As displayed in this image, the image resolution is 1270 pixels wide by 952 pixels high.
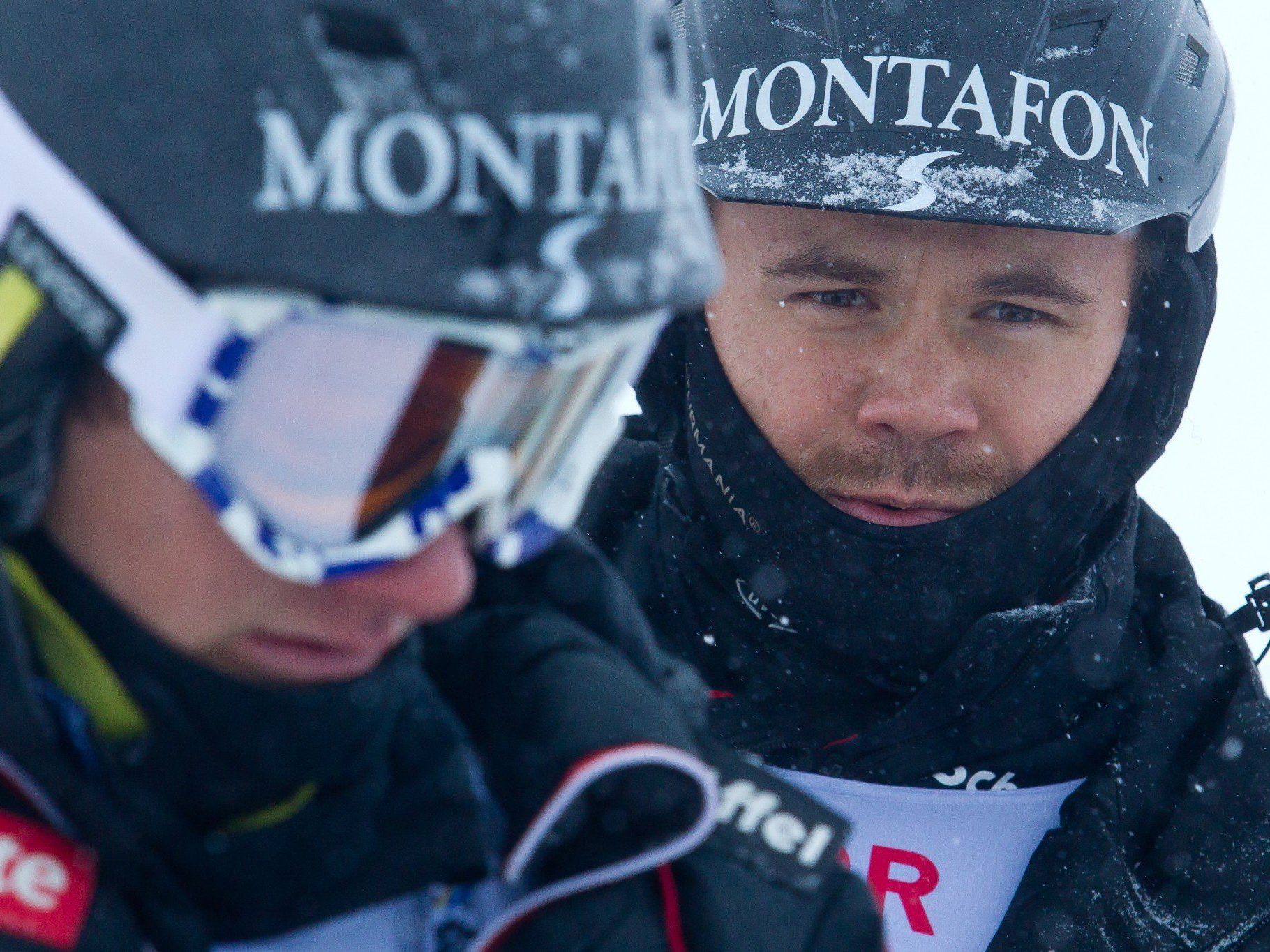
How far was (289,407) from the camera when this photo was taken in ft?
4.32

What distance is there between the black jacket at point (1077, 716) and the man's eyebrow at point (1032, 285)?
0.56 metres

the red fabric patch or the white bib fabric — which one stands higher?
the red fabric patch

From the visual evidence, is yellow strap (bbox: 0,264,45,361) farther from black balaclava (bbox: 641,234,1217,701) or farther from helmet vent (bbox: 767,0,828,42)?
helmet vent (bbox: 767,0,828,42)

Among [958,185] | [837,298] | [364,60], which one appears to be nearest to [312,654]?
[364,60]

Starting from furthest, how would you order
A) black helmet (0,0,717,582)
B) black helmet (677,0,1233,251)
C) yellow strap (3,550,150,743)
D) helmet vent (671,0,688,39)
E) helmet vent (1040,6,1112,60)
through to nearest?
1. helmet vent (671,0,688,39)
2. helmet vent (1040,6,1112,60)
3. black helmet (677,0,1233,251)
4. yellow strap (3,550,150,743)
5. black helmet (0,0,717,582)

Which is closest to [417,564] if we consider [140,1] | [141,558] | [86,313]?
[141,558]

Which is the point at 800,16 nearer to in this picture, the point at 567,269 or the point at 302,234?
the point at 567,269

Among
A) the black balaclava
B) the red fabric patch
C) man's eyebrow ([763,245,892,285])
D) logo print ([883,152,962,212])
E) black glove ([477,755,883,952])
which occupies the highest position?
the red fabric patch

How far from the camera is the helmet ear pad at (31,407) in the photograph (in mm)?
1309

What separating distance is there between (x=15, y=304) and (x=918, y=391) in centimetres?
188

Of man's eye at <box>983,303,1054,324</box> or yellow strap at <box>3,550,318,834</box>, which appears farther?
man's eye at <box>983,303,1054,324</box>

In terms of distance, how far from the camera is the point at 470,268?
51.5 inches

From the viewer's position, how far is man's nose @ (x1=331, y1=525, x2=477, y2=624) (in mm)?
1435

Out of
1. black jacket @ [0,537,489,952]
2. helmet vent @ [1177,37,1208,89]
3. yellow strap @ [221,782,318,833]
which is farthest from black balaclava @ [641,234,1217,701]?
yellow strap @ [221,782,318,833]
